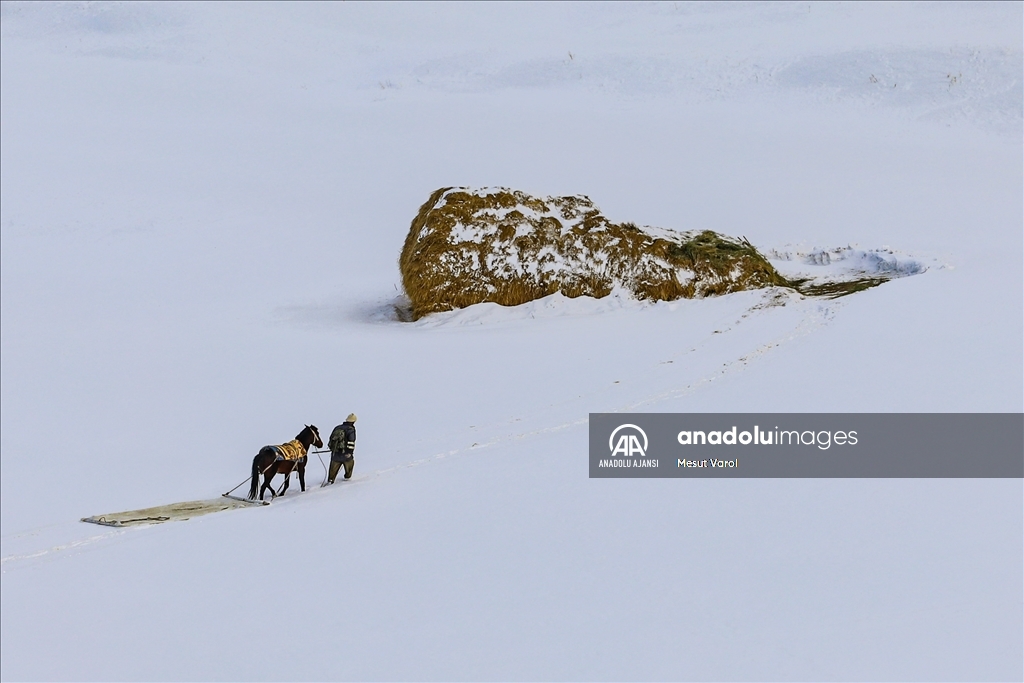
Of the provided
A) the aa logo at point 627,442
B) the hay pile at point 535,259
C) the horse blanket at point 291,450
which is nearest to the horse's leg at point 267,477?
the horse blanket at point 291,450

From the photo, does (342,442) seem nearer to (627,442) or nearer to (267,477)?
(267,477)

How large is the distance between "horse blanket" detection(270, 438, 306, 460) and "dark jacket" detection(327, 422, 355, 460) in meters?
0.24

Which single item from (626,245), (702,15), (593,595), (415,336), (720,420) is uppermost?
(702,15)

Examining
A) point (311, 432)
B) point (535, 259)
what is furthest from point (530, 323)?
point (311, 432)

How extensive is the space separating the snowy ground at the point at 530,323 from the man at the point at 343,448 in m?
0.21

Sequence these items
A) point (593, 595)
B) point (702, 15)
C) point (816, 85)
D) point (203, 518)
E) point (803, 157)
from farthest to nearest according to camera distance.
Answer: point (702, 15)
point (816, 85)
point (803, 157)
point (203, 518)
point (593, 595)

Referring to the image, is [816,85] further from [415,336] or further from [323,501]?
[323,501]

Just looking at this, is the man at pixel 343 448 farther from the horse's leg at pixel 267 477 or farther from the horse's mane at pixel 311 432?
the horse's leg at pixel 267 477

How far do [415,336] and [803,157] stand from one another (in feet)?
33.2

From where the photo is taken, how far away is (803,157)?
1884 cm

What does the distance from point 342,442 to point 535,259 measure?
16.1 ft

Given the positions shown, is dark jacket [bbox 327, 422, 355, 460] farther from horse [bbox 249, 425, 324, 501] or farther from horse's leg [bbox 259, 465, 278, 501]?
horse's leg [bbox 259, 465, 278, 501]

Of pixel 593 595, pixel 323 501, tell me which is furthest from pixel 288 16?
pixel 593 595

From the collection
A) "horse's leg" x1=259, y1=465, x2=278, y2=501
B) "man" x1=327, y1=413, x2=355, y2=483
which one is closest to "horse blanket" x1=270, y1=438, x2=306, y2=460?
"horse's leg" x1=259, y1=465, x2=278, y2=501
